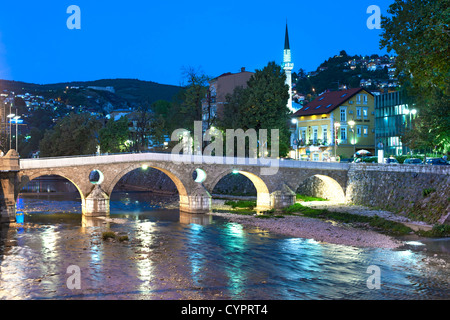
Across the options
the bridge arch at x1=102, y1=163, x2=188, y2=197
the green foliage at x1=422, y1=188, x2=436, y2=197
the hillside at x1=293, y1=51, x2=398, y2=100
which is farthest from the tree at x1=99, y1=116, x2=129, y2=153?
the hillside at x1=293, y1=51, x2=398, y2=100

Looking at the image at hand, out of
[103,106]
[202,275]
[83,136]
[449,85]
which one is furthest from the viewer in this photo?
[103,106]

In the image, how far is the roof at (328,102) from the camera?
2433 inches

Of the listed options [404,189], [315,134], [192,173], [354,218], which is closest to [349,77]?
[315,134]

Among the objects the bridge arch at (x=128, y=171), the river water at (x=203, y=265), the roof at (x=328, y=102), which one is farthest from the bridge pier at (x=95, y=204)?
the roof at (x=328, y=102)

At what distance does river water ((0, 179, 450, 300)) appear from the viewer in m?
17.7

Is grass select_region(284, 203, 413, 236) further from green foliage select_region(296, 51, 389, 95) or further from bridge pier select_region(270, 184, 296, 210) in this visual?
green foliage select_region(296, 51, 389, 95)

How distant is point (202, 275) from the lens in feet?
66.1

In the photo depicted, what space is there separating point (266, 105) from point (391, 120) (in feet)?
70.0
